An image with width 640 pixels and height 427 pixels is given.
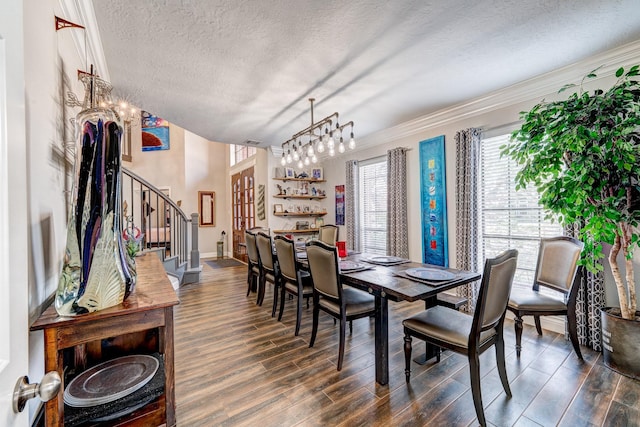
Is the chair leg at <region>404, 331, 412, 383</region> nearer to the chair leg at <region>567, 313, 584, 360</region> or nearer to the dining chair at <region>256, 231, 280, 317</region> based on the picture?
the chair leg at <region>567, 313, 584, 360</region>

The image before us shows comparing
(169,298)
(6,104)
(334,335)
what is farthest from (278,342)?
(6,104)

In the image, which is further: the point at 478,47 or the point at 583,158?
the point at 478,47

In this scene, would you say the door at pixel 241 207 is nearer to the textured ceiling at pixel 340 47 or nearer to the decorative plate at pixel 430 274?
the textured ceiling at pixel 340 47

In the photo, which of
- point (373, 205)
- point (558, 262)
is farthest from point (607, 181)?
point (373, 205)

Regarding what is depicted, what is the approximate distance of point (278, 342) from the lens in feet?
8.57

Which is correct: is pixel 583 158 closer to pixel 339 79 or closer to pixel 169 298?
pixel 339 79

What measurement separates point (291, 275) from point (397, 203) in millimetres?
2245

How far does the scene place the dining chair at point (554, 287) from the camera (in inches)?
90.7

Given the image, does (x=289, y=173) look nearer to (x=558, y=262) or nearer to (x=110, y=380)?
(x=558, y=262)

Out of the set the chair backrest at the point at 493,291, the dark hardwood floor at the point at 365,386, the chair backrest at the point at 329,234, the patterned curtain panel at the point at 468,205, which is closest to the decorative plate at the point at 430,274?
the chair backrest at the point at 493,291

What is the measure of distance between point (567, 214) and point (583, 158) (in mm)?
453

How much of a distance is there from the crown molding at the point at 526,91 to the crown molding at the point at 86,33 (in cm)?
364

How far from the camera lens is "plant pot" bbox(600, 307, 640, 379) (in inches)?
78.8

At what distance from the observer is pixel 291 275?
9.50ft
